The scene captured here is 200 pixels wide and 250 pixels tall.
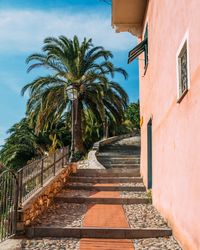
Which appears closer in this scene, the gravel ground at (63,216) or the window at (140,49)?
the gravel ground at (63,216)

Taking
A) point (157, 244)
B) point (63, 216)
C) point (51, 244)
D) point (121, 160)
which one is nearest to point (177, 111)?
point (157, 244)

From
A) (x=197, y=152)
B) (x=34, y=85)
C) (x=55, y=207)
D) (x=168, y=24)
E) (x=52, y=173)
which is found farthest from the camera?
(x=34, y=85)

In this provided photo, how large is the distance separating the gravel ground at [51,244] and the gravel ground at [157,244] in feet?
3.61

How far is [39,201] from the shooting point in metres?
7.77

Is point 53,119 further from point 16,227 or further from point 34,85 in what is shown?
point 16,227

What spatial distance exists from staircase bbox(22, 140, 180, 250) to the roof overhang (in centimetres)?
545

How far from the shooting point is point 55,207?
852 centimetres

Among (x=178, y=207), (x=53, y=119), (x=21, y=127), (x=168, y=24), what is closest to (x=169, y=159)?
(x=178, y=207)

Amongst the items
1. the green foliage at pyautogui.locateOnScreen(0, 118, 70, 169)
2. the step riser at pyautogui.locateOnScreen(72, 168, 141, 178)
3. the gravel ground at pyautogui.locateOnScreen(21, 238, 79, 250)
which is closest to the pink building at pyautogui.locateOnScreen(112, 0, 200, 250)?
the gravel ground at pyautogui.locateOnScreen(21, 238, 79, 250)

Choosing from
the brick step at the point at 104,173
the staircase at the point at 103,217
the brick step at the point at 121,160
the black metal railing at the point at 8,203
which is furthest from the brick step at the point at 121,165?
the black metal railing at the point at 8,203

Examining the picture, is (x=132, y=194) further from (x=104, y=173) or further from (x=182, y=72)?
(x=182, y=72)

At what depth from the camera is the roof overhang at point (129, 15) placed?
36.2 feet

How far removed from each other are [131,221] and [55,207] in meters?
2.23

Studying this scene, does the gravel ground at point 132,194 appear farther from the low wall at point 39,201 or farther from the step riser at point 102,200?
the low wall at point 39,201
